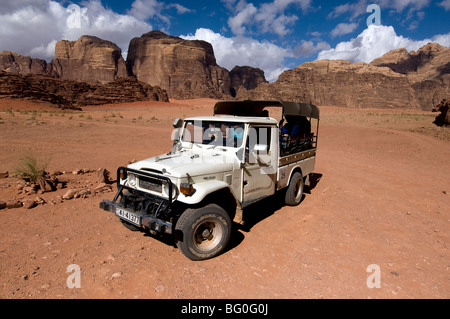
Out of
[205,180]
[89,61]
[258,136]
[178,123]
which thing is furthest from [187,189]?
[89,61]

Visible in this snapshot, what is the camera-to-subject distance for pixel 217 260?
3.98 meters

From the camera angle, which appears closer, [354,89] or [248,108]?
[248,108]

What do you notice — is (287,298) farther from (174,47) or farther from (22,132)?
(174,47)

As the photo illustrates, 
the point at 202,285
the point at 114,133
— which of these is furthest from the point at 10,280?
the point at 114,133

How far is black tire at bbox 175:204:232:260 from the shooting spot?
3.70 metres

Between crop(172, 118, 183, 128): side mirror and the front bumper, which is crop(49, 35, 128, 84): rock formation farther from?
the front bumper

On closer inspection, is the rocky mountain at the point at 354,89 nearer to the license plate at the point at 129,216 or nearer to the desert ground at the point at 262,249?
the desert ground at the point at 262,249

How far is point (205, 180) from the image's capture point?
4027 millimetres

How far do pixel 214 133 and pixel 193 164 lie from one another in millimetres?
1066

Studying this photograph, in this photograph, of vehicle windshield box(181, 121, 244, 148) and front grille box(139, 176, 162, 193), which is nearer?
front grille box(139, 176, 162, 193)

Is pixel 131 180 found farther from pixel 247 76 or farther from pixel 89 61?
pixel 247 76

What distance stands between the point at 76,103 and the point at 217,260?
171ft

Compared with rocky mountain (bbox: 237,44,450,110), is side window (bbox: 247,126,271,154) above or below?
below

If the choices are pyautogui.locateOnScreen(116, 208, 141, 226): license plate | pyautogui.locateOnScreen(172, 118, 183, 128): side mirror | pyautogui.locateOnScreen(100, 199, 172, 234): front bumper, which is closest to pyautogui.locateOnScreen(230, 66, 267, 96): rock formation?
pyautogui.locateOnScreen(172, 118, 183, 128): side mirror
